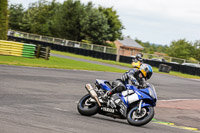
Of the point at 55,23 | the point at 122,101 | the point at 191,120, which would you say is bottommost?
the point at 191,120

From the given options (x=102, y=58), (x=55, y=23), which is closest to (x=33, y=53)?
(x=102, y=58)

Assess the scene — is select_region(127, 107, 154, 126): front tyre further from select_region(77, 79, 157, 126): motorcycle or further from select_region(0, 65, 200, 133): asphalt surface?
select_region(0, 65, 200, 133): asphalt surface

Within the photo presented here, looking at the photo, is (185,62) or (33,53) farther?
(185,62)

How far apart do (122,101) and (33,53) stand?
2190 cm

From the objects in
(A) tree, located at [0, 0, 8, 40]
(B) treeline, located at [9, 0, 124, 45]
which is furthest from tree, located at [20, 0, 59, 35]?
(A) tree, located at [0, 0, 8, 40]

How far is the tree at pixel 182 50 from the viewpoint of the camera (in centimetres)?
9569

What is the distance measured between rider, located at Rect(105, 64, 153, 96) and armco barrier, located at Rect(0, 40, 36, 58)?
19.9 m

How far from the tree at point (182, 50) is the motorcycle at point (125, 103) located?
292 feet

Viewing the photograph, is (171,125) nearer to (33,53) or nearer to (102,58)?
(33,53)

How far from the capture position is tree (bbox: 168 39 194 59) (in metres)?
95.7

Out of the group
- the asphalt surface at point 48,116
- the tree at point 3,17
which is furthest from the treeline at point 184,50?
the asphalt surface at point 48,116

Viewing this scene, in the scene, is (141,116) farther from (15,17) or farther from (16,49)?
(15,17)

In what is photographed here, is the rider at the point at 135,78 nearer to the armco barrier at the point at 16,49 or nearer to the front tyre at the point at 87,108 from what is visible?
the front tyre at the point at 87,108

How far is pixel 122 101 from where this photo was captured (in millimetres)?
8484
